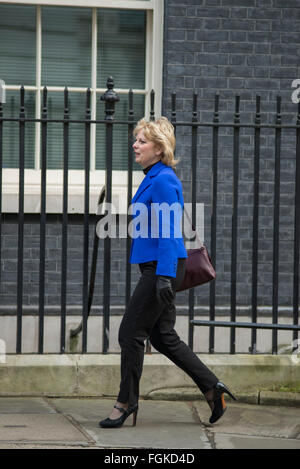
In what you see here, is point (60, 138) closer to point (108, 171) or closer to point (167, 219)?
point (108, 171)

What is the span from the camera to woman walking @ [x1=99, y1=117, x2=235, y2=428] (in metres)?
5.40

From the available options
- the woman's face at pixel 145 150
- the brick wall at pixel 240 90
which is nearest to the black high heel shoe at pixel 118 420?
the woman's face at pixel 145 150

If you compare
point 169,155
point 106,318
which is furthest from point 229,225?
point 169,155

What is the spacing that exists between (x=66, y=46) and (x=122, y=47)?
50 centimetres

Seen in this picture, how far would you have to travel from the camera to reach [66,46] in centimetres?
819

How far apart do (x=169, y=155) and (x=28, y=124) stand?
289 cm

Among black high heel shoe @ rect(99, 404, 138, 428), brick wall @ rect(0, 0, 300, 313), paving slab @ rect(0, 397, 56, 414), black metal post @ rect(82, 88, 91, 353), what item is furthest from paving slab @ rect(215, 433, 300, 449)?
brick wall @ rect(0, 0, 300, 313)

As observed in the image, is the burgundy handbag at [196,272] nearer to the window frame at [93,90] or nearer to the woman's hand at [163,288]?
the woman's hand at [163,288]

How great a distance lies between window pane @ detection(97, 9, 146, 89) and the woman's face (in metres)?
2.82

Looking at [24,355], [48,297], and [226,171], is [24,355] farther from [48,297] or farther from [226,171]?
[226,171]

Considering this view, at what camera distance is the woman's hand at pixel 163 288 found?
5.36 m

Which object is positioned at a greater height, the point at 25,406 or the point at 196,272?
the point at 196,272

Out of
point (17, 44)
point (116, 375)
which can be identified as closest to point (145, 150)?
point (116, 375)

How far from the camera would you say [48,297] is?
26.1 feet
